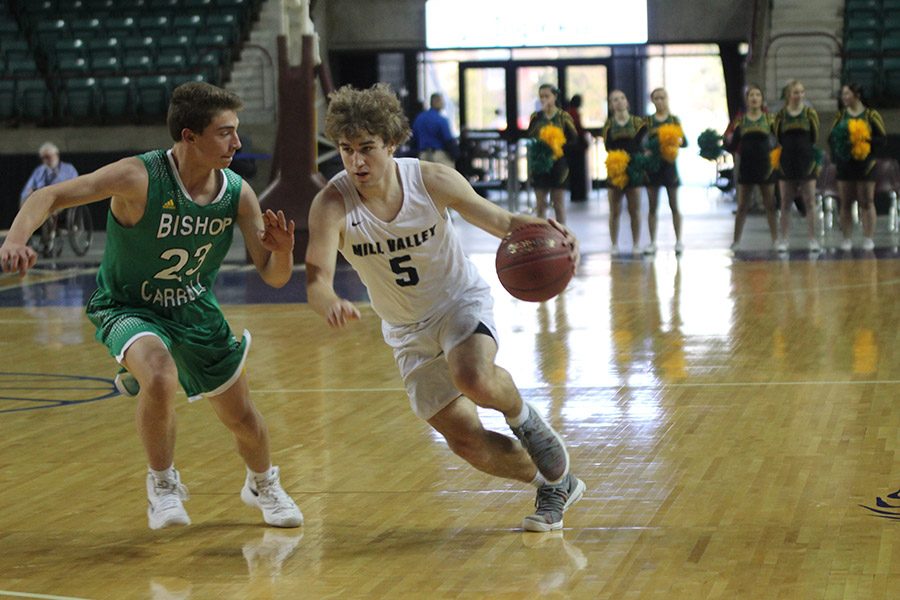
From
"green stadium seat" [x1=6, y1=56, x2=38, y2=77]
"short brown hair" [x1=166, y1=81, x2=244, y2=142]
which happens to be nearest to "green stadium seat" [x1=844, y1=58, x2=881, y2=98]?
"green stadium seat" [x1=6, y1=56, x2=38, y2=77]

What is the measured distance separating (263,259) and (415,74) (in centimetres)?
2119

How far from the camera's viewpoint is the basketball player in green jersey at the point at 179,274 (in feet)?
15.1

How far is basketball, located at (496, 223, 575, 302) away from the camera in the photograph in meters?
4.61

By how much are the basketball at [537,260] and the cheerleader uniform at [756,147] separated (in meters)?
9.69

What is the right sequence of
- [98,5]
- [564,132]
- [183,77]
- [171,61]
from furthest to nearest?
1. [98,5]
2. [171,61]
3. [183,77]
4. [564,132]

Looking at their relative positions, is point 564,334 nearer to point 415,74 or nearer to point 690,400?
point 690,400

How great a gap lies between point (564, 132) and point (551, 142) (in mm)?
205

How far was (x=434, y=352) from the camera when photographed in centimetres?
470

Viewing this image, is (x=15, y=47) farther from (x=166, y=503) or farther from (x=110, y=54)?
(x=166, y=503)

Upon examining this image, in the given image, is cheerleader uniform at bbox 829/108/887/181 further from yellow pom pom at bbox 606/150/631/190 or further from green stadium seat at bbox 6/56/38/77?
green stadium seat at bbox 6/56/38/77

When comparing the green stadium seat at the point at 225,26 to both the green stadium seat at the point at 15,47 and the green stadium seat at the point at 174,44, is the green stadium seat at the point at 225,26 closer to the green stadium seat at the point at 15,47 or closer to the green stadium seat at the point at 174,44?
the green stadium seat at the point at 174,44

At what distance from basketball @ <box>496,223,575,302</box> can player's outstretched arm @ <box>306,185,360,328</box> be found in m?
0.56

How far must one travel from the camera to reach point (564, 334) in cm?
943

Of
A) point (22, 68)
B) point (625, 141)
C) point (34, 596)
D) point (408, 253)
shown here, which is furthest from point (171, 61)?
point (34, 596)
